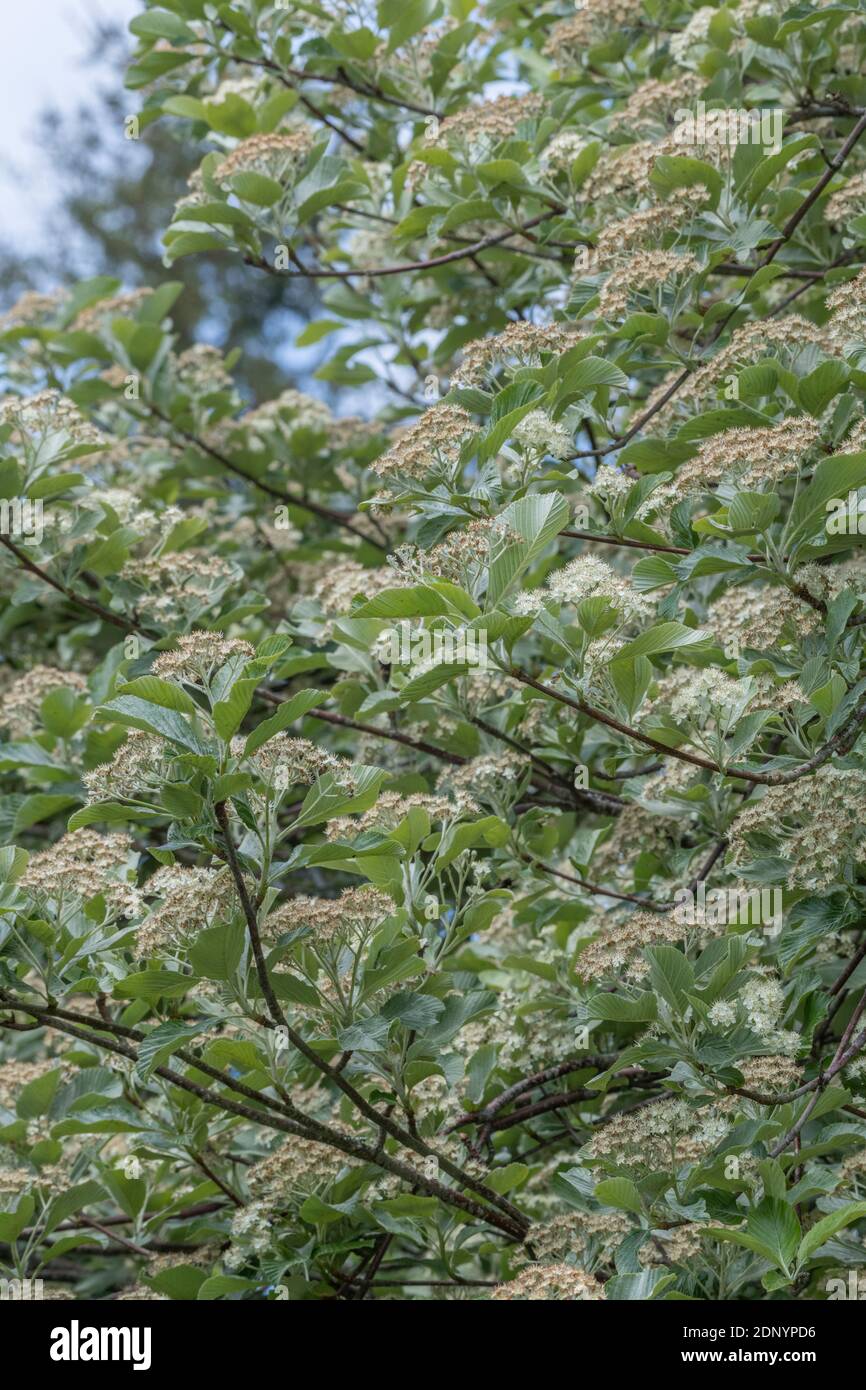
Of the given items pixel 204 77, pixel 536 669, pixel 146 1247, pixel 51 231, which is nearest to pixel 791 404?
pixel 536 669

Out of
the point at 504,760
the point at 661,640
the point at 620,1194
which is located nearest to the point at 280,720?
the point at 661,640

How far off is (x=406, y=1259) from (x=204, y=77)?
432 centimetres

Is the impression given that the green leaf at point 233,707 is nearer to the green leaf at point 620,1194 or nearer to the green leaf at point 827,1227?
the green leaf at point 620,1194

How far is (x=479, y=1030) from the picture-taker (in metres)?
3.88

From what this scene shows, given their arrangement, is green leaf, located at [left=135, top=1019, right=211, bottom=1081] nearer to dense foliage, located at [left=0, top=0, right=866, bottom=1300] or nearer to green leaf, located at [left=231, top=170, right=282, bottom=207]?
dense foliage, located at [left=0, top=0, right=866, bottom=1300]

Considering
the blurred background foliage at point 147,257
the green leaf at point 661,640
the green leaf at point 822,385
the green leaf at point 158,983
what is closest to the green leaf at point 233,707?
the green leaf at point 158,983

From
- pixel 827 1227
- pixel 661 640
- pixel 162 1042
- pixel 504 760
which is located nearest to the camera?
pixel 827 1227

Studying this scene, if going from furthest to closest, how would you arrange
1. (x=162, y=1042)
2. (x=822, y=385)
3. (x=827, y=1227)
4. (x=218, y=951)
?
(x=822, y=385) → (x=162, y=1042) → (x=218, y=951) → (x=827, y=1227)

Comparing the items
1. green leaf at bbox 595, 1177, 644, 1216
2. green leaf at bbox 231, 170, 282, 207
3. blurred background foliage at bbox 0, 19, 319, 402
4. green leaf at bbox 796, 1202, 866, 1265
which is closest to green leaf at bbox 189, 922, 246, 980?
green leaf at bbox 595, 1177, 644, 1216

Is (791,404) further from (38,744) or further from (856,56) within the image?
(38,744)

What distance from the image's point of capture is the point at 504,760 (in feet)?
12.5

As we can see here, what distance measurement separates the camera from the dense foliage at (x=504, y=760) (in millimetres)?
2930

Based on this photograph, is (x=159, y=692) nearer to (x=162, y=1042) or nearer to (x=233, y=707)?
(x=233, y=707)

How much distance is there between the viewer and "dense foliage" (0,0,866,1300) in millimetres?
2930
